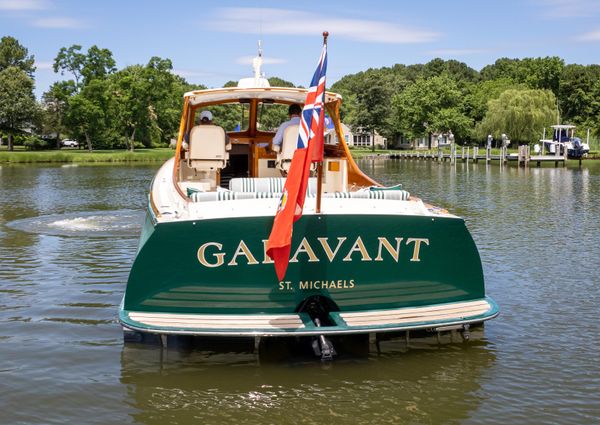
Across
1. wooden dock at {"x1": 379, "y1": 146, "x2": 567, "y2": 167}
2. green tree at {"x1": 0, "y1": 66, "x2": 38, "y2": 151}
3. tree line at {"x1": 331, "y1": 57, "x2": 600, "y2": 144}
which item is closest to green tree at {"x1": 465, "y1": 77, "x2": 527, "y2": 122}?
tree line at {"x1": 331, "y1": 57, "x2": 600, "y2": 144}

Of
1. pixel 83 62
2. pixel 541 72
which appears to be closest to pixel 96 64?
pixel 83 62

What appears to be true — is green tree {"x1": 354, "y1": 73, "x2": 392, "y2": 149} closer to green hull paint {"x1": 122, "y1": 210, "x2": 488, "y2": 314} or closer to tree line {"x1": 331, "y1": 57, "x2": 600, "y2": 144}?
tree line {"x1": 331, "y1": 57, "x2": 600, "y2": 144}

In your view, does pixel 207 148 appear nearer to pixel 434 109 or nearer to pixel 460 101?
pixel 434 109

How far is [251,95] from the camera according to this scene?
12.1 metres

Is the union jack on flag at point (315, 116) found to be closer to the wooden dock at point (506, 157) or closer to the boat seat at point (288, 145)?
the boat seat at point (288, 145)

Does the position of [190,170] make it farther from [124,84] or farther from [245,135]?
[124,84]

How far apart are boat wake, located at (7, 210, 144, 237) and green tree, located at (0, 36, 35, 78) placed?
86710 millimetres

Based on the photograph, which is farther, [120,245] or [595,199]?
[595,199]

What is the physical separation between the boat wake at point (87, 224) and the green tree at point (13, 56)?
3414 inches

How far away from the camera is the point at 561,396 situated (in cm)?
723

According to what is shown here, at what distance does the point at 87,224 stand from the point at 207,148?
9.67 meters

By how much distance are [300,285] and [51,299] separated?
5.35 metres

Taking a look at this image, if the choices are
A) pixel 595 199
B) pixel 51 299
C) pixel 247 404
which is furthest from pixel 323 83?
pixel 595 199

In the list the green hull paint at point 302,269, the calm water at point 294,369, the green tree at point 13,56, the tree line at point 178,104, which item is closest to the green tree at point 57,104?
the tree line at point 178,104
